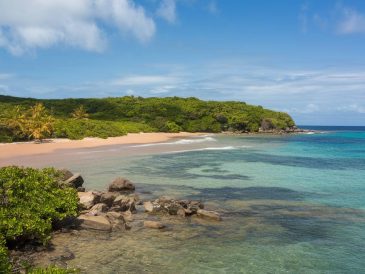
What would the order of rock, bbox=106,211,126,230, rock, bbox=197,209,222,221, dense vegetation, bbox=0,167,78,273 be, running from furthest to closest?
rock, bbox=197,209,222,221, rock, bbox=106,211,126,230, dense vegetation, bbox=0,167,78,273

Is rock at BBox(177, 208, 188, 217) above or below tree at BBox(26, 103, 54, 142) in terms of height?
below

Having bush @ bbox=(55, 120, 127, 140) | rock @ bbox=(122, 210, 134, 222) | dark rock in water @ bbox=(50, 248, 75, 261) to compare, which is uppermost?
bush @ bbox=(55, 120, 127, 140)

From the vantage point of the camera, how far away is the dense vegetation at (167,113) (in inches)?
3679

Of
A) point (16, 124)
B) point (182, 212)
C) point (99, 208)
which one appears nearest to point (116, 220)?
point (99, 208)

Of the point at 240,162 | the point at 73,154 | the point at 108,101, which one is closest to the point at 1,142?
the point at 73,154

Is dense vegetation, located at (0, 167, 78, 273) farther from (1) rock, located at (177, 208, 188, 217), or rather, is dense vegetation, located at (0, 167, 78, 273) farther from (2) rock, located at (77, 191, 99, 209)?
(1) rock, located at (177, 208, 188, 217)

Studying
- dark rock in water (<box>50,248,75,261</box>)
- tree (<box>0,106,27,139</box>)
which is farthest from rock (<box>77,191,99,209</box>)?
tree (<box>0,106,27,139</box>)

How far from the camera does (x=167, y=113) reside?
105 meters

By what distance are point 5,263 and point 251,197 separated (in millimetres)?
15200

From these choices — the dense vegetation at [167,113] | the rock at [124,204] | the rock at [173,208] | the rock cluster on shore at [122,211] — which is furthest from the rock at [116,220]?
the dense vegetation at [167,113]

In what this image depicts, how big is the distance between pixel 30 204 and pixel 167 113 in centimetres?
9176

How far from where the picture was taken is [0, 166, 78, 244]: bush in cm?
1227

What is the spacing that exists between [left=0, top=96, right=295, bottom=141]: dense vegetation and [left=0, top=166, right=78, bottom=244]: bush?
64.4 meters

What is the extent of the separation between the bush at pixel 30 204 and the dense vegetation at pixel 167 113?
6440cm
